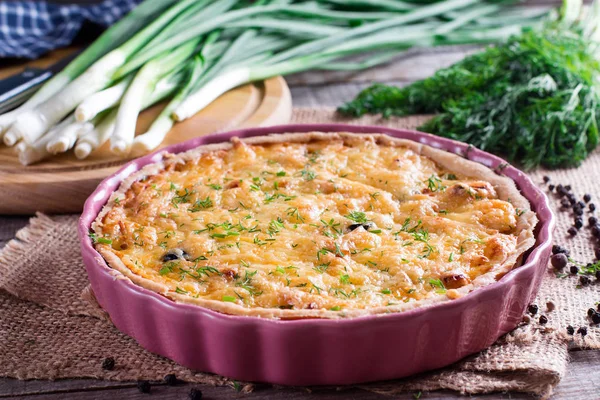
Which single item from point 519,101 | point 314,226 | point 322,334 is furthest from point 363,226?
point 519,101

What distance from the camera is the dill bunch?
4723mm

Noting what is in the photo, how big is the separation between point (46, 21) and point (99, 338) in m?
4.33

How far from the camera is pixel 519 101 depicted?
4906mm

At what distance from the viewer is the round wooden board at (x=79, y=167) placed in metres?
4.24

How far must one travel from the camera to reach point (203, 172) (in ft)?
12.8

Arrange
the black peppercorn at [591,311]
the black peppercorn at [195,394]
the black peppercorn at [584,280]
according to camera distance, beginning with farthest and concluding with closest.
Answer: the black peppercorn at [584,280], the black peppercorn at [591,311], the black peppercorn at [195,394]

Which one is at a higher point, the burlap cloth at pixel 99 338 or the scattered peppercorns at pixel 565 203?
the scattered peppercorns at pixel 565 203

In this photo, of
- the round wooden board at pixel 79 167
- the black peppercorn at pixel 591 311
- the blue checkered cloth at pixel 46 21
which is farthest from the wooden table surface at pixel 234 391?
the blue checkered cloth at pixel 46 21

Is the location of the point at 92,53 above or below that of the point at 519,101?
below

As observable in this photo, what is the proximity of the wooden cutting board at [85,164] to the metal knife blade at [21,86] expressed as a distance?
386 millimetres

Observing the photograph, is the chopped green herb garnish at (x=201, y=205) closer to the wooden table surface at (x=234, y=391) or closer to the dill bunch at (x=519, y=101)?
the wooden table surface at (x=234, y=391)

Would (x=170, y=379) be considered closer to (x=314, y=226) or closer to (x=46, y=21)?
(x=314, y=226)

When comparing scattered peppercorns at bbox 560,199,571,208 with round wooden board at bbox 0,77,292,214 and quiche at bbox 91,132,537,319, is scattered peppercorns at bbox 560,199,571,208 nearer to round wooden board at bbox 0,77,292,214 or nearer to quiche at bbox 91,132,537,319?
quiche at bbox 91,132,537,319

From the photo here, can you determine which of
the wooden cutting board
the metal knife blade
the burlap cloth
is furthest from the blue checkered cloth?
the burlap cloth
